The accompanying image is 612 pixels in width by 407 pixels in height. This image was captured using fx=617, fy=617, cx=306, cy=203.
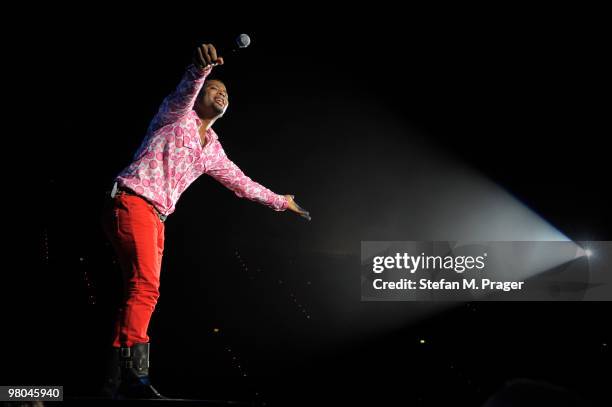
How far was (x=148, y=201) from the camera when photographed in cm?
233

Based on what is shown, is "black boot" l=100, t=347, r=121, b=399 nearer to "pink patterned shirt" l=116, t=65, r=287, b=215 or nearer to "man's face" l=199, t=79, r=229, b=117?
"pink patterned shirt" l=116, t=65, r=287, b=215

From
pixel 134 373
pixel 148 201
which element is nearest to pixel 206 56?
pixel 148 201

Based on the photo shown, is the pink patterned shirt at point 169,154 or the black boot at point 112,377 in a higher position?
the pink patterned shirt at point 169,154

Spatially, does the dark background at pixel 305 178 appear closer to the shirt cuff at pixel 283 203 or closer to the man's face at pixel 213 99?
the shirt cuff at pixel 283 203

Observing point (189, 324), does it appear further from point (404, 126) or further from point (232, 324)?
point (404, 126)

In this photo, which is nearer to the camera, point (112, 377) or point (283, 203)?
point (112, 377)

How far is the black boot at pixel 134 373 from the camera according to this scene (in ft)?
7.04

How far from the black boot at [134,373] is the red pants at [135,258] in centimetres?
3

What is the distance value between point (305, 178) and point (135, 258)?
1390 mm

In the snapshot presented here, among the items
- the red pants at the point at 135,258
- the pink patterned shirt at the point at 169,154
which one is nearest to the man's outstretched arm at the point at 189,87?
the pink patterned shirt at the point at 169,154

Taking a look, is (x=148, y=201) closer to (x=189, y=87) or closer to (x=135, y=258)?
(x=135, y=258)

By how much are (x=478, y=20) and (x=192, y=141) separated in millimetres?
1802

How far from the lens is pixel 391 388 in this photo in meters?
2.85

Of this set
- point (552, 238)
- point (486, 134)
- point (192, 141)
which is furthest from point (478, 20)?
point (192, 141)
